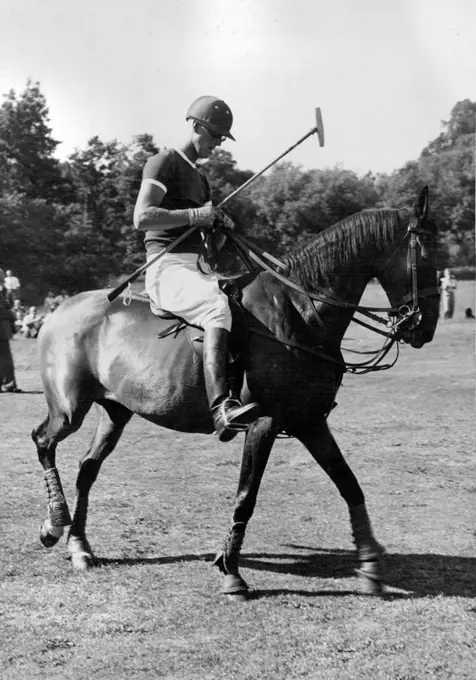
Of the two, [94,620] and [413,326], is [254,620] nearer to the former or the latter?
[94,620]

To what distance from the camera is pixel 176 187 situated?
6180 mm

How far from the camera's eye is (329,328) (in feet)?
19.5

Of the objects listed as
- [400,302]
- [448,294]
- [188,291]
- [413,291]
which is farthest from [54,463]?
[448,294]

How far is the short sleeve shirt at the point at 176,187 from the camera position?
6.04 m

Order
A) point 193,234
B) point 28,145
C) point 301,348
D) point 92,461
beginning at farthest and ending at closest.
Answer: point 28,145 → point 92,461 → point 193,234 → point 301,348

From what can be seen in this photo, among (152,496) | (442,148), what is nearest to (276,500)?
(152,496)

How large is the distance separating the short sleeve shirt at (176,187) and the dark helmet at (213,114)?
278mm

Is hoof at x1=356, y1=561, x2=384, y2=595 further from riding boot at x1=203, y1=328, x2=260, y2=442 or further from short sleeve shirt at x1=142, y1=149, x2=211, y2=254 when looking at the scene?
short sleeve shirt at x1=142, y1=149, x2=211, y2=254

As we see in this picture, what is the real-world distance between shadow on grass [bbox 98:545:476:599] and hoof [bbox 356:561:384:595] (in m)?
0.11

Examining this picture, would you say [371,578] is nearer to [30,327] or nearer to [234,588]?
[234,588]

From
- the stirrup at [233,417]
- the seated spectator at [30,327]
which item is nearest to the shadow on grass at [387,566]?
the stirrup at [233,417]

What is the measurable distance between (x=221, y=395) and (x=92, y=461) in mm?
1826

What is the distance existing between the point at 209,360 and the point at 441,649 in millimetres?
2257

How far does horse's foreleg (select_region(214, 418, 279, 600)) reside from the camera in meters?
5.87
